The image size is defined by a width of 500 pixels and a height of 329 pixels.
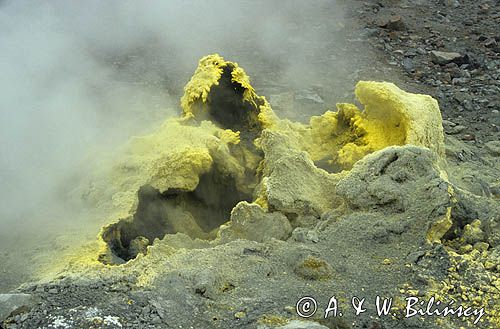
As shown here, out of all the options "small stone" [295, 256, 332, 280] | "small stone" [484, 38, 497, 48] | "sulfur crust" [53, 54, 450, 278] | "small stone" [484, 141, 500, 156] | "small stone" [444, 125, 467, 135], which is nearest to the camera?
"small stone" [295, 256, 332, 280]

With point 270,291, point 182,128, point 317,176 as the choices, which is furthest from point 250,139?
point 270,291

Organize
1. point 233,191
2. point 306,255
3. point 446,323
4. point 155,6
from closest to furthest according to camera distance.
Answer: point 446,323 < point 306,255 < point 233,191 < point 155,6

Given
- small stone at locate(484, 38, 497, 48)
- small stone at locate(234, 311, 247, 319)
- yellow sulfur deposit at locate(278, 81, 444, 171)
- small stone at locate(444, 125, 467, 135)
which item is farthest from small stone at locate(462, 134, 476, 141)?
small stone at locate(234, 311, 247, 319)

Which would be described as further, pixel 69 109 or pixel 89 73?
pixel 89 73

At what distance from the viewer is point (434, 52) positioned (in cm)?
702

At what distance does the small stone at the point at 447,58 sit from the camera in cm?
690

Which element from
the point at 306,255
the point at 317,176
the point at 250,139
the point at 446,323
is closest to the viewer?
the point at 446,323

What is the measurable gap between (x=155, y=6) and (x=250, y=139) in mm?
4063

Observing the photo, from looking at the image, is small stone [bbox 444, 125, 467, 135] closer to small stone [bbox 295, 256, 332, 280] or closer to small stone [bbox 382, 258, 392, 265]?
small stone [bbox 382, 258, 392, 265]

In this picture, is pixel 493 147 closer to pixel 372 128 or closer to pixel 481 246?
pixel 372 128

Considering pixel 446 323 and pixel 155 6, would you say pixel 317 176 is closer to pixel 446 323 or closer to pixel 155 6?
pixel 446 323

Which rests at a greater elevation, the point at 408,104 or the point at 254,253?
the point at 408,104

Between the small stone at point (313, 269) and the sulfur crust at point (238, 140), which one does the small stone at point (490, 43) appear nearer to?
the sulfur crust at point (238, 140)

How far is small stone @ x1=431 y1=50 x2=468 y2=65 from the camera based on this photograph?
6902 mm
